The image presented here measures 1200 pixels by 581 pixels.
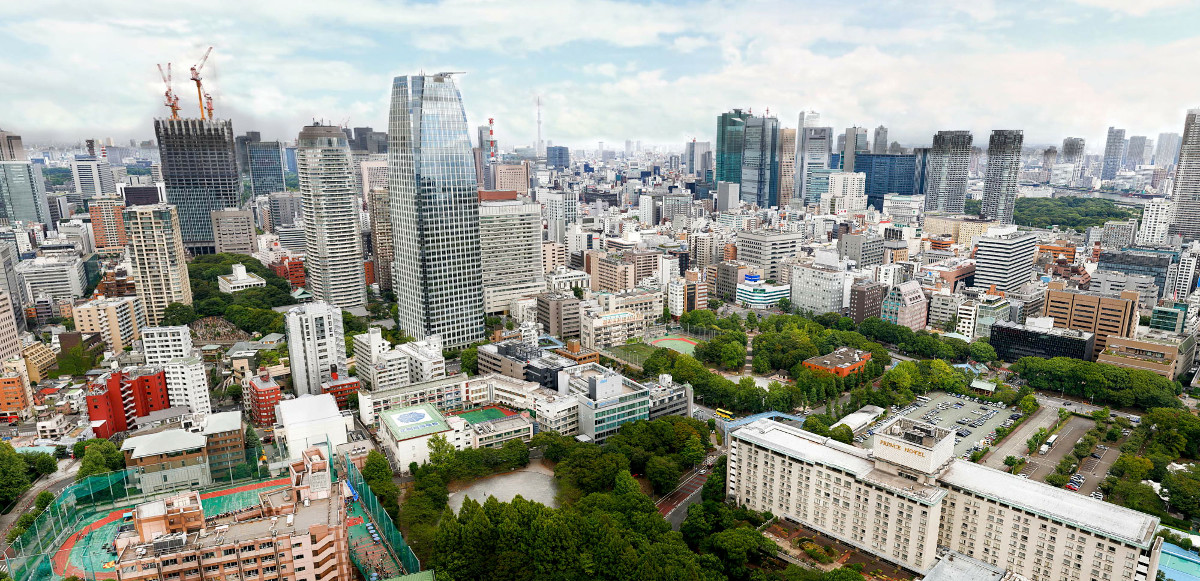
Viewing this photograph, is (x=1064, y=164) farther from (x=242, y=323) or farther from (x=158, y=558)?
(x=158, y=558)

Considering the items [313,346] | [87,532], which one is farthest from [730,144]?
[87,532]

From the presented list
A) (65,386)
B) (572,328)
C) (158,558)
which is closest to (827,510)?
(158,558)

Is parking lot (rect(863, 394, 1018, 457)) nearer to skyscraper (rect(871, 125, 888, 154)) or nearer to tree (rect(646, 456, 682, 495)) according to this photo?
tree (rect(646, 456, 682, 495))

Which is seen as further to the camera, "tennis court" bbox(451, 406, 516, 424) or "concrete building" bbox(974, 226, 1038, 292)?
"concrete building" bbox(974, 226, 1038, 292)

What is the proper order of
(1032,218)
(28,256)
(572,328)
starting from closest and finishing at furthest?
(572,328)
(28,256)
(1032,218)

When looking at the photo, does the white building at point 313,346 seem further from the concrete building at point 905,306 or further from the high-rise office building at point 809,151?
the high-rise office building at point 809,151

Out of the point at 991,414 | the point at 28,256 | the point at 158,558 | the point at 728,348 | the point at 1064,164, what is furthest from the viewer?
the point at 1064,164

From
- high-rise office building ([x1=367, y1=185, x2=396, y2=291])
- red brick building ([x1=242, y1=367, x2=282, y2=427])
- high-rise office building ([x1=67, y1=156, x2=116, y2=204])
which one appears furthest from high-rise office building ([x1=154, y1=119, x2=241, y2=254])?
red brick building ([x1=242, y1=367, x2=282, y2=427])
